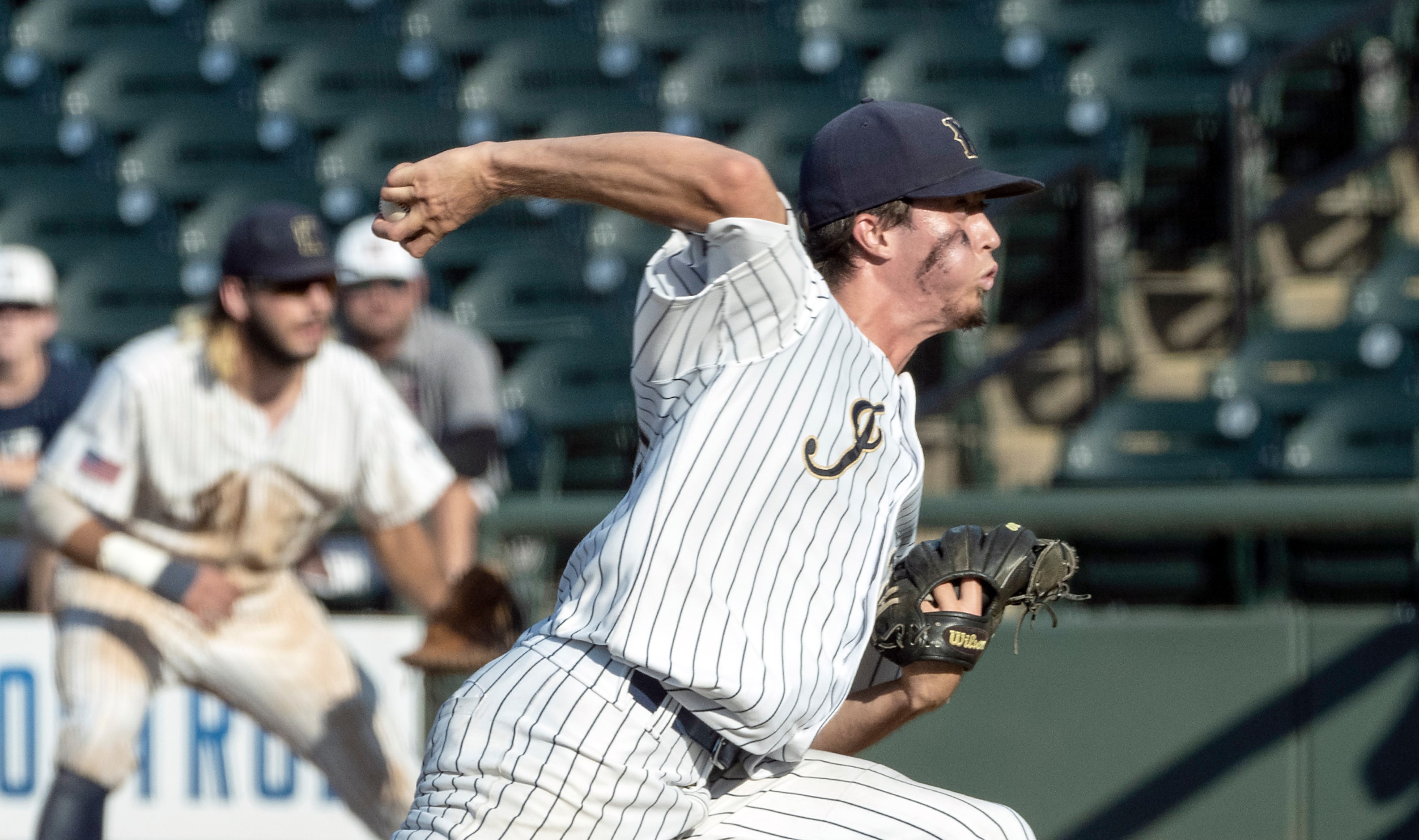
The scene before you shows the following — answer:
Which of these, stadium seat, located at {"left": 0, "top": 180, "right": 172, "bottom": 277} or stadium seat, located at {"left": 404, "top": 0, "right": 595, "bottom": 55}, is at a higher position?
stadium seat, located at {"left": 404, "top": 0, "right": 595, "bottom": 55}

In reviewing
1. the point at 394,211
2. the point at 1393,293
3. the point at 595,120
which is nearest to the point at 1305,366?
the point at 1393,293

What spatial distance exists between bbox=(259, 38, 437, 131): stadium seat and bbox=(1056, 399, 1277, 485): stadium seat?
11.3 ft

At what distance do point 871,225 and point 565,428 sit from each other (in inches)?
143

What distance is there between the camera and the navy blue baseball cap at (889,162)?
1990 mm

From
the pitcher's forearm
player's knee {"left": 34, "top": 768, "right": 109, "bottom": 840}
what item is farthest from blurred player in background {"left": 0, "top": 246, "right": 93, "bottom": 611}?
the pitcher's forearm

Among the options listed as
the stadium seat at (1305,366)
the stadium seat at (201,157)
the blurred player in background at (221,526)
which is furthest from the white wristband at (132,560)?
the stadium seat at (201,157)

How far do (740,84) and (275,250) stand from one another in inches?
130

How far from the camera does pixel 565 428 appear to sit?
5.58m

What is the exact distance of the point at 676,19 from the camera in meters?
7.01

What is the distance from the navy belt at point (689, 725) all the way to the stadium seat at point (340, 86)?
5.52m

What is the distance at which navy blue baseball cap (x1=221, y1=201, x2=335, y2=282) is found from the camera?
383 centimetres

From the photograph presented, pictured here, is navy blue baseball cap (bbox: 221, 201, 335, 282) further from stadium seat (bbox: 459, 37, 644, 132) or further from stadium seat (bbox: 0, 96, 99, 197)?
stadium seat (bbox: 0, 96, 99, 197)

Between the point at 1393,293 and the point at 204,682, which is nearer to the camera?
the point at 204,682

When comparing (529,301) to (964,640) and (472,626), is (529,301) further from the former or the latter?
(964,640)
